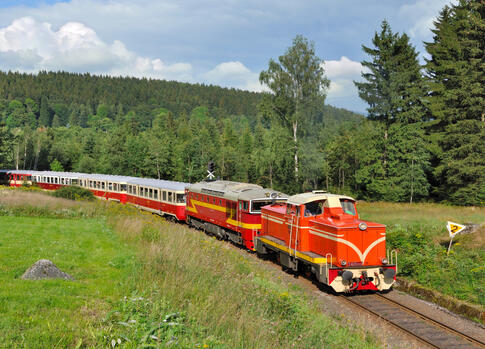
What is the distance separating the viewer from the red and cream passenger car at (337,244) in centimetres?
1396

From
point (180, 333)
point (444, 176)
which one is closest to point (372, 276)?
point (180, 333)

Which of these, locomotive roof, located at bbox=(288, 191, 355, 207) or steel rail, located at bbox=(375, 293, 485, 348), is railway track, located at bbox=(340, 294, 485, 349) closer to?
steel rail, located at bbox=(375, 293, 485, 348)

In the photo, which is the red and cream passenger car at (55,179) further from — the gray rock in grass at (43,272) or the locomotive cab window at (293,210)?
the gray rock in grass at (43,272)

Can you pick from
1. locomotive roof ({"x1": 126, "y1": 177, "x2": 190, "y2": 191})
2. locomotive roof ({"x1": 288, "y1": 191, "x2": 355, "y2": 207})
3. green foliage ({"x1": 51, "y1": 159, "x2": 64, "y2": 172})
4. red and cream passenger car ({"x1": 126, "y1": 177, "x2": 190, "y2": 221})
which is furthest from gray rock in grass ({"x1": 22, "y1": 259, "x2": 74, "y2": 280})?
green foliage ({"x1": 51, "y1": 159, "x2": 64, "y2": 172})

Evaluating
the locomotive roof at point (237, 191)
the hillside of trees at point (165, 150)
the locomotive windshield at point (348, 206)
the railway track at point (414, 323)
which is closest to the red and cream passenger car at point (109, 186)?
the locomotive roof at point (237, 191)

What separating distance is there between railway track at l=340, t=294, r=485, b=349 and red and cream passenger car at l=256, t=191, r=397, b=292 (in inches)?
19.4

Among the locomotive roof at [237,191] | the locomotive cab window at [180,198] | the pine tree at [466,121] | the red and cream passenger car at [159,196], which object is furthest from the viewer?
the pine tree at [466,121]

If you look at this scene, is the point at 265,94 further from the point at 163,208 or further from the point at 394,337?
the point at 394,337

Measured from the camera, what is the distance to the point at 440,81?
45281 millimetres

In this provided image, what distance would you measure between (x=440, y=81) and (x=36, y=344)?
48.8 m

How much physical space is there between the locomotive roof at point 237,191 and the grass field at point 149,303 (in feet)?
19.0

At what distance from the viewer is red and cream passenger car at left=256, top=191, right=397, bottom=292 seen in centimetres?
1396

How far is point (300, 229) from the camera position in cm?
1578

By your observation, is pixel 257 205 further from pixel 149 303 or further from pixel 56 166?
pixel 56 166
